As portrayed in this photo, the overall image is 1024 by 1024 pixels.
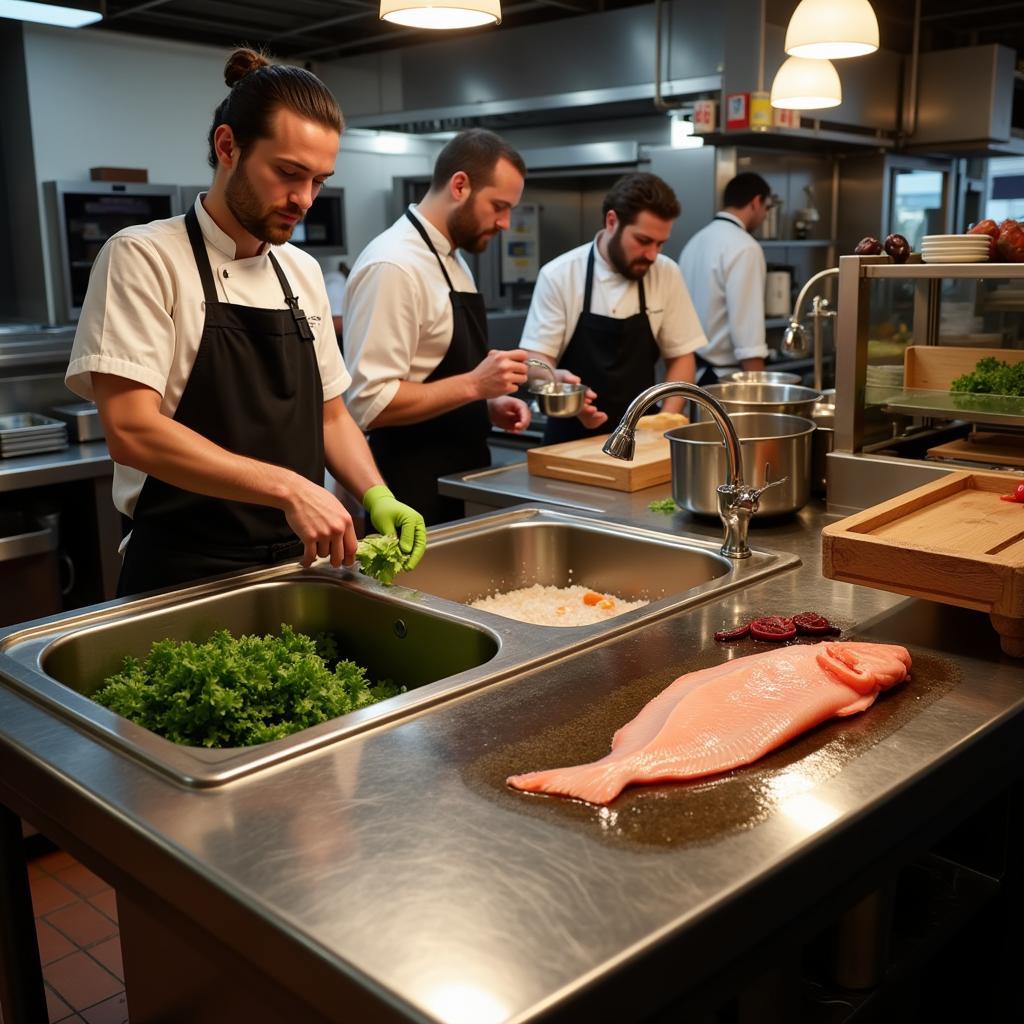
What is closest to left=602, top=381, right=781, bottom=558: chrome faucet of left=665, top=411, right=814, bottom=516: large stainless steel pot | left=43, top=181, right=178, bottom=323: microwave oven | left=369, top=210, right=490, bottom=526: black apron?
left=665, top=411, right=814, bottom=516: large stainless steel pot

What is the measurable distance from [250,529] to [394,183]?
5471 millimetres

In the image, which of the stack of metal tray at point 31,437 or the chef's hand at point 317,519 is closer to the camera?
the chef's hand at point 317,519

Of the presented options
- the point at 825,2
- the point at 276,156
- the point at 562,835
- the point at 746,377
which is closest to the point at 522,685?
the point at 562,835

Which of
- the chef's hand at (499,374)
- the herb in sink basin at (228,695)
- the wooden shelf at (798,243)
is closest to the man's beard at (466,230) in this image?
the chef's hand at (499,374)

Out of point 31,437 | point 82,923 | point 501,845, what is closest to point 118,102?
point 31,437

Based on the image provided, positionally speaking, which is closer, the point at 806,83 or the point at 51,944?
the point at 51,944

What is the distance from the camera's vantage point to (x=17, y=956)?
5.24ft

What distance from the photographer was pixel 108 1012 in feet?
7.67

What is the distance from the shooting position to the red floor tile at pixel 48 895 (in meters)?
2.73

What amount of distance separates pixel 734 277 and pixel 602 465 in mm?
2563

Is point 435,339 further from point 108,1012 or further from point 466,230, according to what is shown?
point 108,1012

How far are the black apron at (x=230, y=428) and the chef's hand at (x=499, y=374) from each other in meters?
0.77

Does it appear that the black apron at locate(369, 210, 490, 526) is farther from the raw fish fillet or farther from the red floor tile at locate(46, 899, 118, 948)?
the raw fish fillet

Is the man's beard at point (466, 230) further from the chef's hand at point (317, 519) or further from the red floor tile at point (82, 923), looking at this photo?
the red floor tile at point (82, 923)
